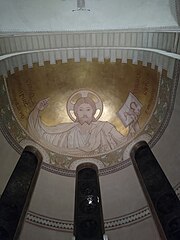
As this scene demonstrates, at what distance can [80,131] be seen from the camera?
9.41 meters

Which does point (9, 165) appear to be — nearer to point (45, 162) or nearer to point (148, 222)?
point (45, 162)

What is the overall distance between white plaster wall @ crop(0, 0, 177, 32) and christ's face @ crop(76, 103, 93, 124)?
2953 millimetres

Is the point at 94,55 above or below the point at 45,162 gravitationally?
above

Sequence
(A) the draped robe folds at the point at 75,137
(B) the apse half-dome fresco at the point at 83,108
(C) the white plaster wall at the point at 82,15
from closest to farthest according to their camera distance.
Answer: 1. (C) the white plaster wall at the point at 82,15
2. (B) the apse half-dome fresco at the point at 83,108
3. (A) the draped robe folds at the point at 75,137

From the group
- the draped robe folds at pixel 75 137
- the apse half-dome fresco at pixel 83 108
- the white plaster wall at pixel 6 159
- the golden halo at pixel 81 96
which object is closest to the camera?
the white plaster wall at pixel 6 159

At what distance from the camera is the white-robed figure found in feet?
29.7

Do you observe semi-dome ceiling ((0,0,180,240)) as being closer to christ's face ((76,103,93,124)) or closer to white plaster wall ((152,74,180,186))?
white plaster wall ((152,74,180,186))

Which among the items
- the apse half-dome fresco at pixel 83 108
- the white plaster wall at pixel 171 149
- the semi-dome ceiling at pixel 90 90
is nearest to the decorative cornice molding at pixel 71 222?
the semi-dome ceiling at pixel 90 90

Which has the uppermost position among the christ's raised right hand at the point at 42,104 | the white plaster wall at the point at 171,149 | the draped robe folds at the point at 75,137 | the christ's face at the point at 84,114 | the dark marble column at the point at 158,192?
the christ's face at the point at 84,114

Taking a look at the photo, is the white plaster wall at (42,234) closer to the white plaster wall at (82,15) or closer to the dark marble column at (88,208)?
the dark marble column at (88,208)

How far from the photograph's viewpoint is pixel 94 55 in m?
8.13

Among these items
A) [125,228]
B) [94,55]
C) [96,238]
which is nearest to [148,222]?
[125,228]

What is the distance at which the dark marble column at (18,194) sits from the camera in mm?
6332

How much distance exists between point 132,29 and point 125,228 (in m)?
4.05
